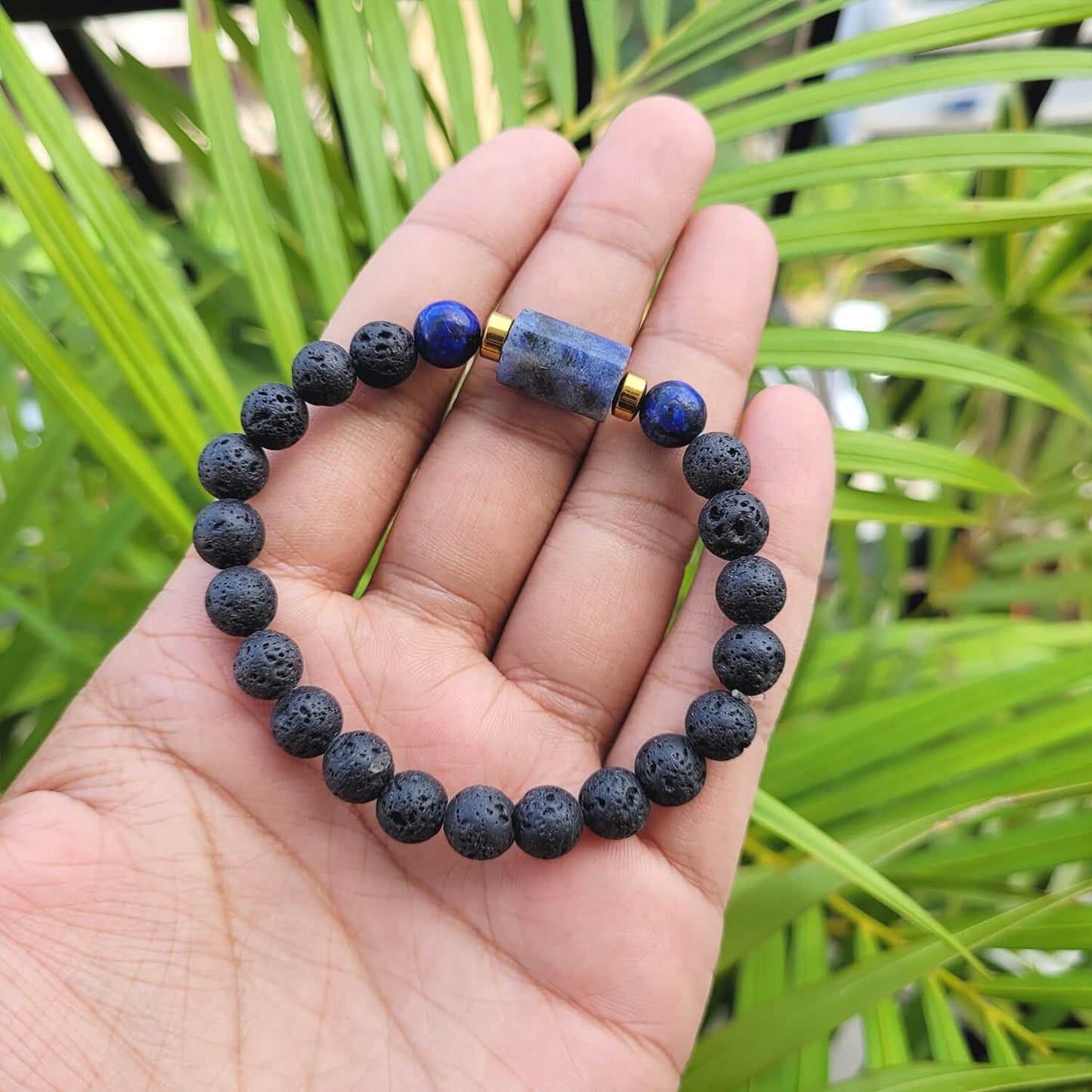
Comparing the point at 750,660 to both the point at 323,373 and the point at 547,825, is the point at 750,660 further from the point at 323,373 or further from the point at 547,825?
the point at 323,373

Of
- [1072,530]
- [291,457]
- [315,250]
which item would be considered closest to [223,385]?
[291,457]

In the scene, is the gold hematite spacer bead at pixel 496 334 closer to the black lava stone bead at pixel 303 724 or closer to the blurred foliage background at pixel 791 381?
the blurred foliage background at pixel 791 381

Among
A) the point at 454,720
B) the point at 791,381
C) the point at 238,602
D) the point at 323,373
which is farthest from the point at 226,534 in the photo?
the point at 791,381

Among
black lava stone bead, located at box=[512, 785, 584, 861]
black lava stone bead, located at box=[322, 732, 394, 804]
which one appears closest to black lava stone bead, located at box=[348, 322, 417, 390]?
black lava stone bead, located at box=[322, 732, 394, 804]

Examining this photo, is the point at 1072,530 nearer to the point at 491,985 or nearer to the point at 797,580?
the point at 797,580

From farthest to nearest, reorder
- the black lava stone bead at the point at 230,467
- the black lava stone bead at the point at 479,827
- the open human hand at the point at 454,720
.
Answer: the black lava stone bead at the point at 230,467, the black lava stone bead at the point at 479,827, the open human hand at the point at 454,720

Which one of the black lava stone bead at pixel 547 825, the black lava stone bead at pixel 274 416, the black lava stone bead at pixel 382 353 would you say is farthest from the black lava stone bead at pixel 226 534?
the black lava stone bead at pixel 547 825

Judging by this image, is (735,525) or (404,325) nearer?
→ (735,525)
